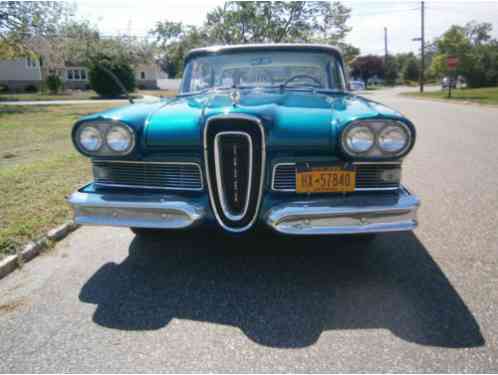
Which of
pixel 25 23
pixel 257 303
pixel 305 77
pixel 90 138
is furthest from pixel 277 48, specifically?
pixel 25 23

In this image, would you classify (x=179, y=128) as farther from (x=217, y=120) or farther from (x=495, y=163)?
(x=495, y=163)

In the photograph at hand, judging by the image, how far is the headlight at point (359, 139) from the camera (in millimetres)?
2494

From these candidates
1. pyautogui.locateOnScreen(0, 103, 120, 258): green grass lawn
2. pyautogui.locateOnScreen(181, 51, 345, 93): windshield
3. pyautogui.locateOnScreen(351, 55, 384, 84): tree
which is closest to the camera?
pyautogui.locateOnScreen(0, 103, 120, 258): green grass lawn

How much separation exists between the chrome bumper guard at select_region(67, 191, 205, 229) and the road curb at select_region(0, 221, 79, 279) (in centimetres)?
76

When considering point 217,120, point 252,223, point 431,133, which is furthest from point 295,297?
point 431,133

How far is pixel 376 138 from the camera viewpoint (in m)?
2.53

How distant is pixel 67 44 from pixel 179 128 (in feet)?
68.0

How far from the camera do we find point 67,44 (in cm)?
2055

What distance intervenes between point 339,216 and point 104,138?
1551 mm

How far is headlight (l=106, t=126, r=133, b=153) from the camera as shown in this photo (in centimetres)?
270

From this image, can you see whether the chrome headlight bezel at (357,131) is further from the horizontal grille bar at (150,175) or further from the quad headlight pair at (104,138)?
the quad headlight pair at (104,138)

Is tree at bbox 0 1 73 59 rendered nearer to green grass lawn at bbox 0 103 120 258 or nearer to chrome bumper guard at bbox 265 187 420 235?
green grass lawn at bbox 0 103 120 258

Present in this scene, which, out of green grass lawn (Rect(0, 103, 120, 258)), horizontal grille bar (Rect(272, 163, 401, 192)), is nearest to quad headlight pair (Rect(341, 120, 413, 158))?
horizontal grille bar (Rect(272, 163, 401, 192))

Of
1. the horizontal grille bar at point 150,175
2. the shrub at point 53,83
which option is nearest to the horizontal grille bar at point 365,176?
the horizontal grille bar at point 150,175
